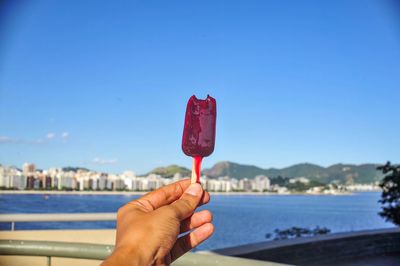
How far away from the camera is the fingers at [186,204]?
708 millimetres

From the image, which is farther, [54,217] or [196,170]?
[54,217]

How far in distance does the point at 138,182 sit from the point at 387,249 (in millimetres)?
46539

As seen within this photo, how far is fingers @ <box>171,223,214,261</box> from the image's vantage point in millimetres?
846

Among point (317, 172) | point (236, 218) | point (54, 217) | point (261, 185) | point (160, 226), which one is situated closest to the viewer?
point (160, 226)

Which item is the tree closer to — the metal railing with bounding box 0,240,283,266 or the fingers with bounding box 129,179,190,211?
the metal railing with bounding box 0,240,283,266

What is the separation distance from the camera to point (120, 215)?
0.75 metres

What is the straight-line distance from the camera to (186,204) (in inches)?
29.9

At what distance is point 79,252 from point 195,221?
1.98 ft

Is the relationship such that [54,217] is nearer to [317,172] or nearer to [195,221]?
[195,221]

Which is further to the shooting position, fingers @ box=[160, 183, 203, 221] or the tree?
the tree

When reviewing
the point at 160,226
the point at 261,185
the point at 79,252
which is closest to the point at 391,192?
the point at 79,252

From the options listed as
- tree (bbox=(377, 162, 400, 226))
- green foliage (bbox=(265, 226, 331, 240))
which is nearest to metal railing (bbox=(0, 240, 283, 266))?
tree (bbox=(377, 162, 400, 226))

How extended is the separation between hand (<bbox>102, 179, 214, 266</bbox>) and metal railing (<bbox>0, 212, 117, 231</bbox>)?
1997 millimetres

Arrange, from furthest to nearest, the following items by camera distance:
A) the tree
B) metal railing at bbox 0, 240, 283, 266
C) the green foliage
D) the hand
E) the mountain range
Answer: the mountain range
the green foliage
the tree
metal railing at bbox 0, 240, 283, 266
the hand
